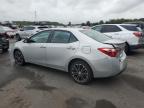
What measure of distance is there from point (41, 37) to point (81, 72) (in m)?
2.12

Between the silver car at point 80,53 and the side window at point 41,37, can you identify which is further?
the side window at point 41,37

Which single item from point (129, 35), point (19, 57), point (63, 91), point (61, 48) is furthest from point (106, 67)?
point (129, 35)

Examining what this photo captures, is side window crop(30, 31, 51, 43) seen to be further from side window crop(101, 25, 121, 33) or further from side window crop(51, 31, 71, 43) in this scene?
side window crop(101, 25, 121, 33)

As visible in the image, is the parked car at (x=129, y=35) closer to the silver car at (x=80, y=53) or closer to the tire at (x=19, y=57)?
the silver car at (x=80, y=53)

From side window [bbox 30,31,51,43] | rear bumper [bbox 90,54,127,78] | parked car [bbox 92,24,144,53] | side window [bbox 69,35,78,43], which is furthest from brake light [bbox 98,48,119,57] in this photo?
parked car [bbox 92,24,144,53]

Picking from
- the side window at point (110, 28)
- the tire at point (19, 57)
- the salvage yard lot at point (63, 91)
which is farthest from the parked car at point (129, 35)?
Result: the tire at point (19, 57)

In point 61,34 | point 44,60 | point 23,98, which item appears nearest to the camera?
point 23,98

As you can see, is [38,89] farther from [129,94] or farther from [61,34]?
[129,94]

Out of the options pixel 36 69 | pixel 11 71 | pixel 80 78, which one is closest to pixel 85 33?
pixel 80 78

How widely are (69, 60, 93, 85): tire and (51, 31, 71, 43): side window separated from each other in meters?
0.78

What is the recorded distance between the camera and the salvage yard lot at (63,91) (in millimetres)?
4203

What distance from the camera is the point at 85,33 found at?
5645 millimetres

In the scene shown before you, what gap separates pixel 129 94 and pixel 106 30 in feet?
20.9

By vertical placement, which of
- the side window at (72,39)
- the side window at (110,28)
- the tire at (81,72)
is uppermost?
the side window at (110,28)
